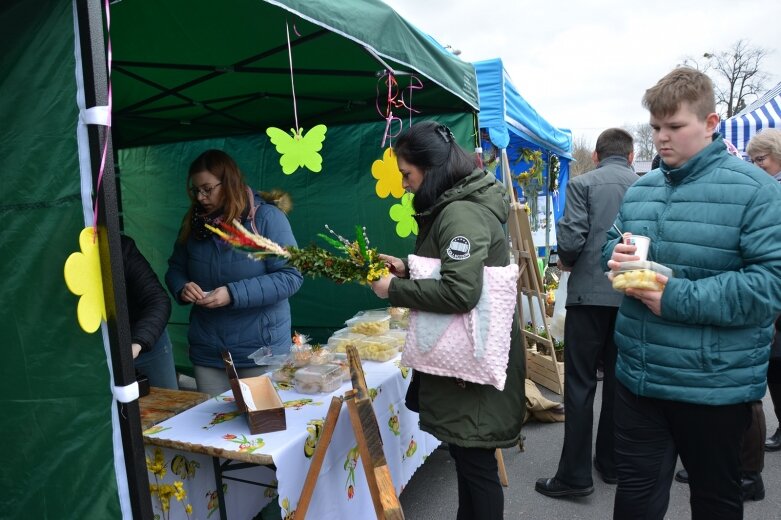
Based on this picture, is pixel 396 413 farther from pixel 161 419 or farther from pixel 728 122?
pixel 728 122

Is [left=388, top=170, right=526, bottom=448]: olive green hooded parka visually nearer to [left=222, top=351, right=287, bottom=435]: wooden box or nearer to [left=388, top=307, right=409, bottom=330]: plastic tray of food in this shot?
[left=222, top=351, right=287, bottom=435]: wooden box

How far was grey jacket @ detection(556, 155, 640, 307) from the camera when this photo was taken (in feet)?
8.79

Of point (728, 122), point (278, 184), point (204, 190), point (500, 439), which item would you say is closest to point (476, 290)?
point (500, 439)

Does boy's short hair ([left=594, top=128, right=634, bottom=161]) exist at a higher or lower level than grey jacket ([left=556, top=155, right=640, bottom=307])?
higher

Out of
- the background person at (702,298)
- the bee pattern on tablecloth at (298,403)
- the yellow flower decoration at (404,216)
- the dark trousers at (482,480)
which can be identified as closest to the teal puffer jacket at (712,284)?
the background person at (702,298)

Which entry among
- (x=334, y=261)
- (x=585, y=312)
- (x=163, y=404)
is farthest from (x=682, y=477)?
(x=163, y=404)

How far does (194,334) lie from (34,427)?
127 centimetres

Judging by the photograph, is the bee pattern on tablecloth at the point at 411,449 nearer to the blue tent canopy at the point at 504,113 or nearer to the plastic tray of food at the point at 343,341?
the plastic tray of food at the point at 343,341

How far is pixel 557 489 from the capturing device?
2.77 metres

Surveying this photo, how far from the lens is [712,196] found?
4.96 feet

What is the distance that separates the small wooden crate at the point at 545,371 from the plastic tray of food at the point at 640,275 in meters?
2.88

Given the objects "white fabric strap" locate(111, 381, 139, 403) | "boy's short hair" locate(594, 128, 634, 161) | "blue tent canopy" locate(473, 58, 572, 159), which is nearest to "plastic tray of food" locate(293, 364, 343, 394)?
"white fabric strap" locate(111, 381, 139, 403)

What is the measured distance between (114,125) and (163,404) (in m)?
3.01

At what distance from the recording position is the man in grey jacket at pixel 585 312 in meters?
2.69
